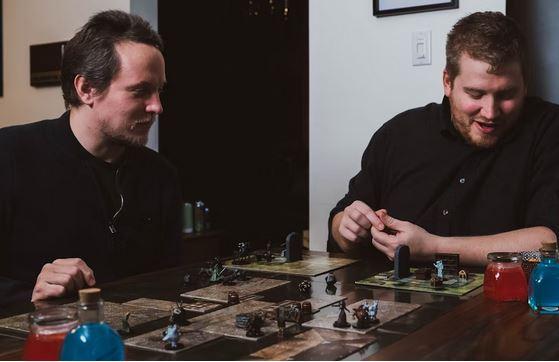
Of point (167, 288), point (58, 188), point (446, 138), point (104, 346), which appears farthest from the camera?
point (446, 138)

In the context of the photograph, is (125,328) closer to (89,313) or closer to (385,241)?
(89,313)

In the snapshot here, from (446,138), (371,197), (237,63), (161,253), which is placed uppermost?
(237,63)

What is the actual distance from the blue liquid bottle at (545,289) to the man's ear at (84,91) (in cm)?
137

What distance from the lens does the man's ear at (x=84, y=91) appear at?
6.59 ft

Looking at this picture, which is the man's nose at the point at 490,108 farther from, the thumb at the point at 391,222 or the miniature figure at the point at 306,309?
the miniature figure at the point at 306,309

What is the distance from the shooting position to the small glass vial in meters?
1.31

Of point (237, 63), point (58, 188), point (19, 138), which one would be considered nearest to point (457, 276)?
point (58, 188)

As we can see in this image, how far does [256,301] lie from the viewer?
4.38ft

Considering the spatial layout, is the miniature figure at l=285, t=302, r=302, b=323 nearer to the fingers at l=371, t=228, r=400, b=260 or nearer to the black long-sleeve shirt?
the fingers at l=371, t=228, r=400, b=260

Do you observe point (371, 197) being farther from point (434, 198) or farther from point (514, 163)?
point (514, 163)

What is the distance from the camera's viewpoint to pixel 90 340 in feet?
2.69

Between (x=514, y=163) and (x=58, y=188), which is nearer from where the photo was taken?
(x=58, y=188)

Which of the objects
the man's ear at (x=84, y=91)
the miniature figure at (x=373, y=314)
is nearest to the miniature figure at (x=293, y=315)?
the miniature figure at (x=373, y=314)

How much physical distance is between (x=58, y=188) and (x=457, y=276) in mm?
1125
